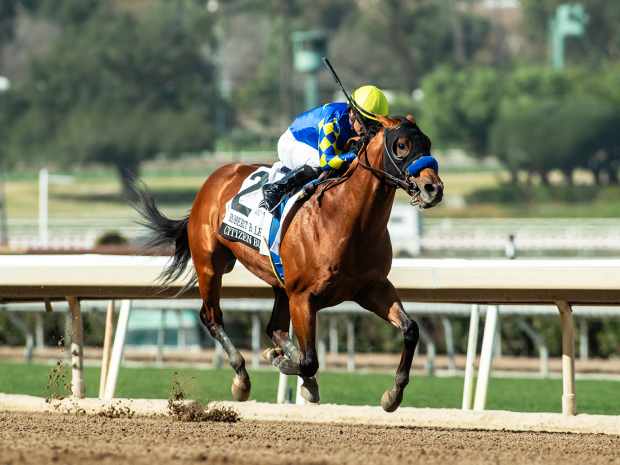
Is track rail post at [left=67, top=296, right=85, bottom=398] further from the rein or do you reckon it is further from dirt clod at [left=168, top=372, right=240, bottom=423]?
the rein

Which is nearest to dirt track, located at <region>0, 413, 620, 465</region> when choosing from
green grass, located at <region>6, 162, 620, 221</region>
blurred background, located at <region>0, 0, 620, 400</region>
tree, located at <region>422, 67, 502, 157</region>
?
blurred background, located at <region>0, 0, 620, 400</region>

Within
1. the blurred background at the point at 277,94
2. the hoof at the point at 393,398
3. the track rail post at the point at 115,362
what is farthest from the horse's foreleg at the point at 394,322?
the blurred background at the point at 277,94

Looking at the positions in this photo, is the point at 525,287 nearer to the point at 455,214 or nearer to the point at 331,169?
the point at 331,169

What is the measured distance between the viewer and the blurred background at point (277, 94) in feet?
186

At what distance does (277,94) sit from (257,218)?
68.5 meters

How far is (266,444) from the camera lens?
203 inches

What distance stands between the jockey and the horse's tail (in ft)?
3.02

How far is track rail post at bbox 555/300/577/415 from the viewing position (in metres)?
6.27

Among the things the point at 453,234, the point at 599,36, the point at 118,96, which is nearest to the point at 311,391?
the point at 453,234

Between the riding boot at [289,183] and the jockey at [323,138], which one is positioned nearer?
the jockey at [323,138]

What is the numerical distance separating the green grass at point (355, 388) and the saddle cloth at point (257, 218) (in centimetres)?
94

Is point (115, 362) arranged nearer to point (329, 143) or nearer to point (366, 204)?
point (329, 143)

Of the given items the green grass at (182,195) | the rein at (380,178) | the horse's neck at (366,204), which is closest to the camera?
the rein at (380,178)

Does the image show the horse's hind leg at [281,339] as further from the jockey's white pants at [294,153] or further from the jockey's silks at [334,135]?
the jockey's silks at [334,135]
